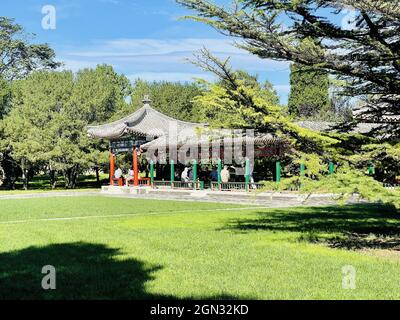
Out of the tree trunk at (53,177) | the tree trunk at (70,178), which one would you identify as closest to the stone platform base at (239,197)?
the tree trunk at (70,178)

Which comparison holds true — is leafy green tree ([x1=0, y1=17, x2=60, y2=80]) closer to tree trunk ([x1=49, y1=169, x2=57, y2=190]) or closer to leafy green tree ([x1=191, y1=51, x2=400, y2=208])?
tree trunk ([x1=49, y1=169, x2=57, y2=190])

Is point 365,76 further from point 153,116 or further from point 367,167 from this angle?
point 153,116

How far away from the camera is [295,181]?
909cm

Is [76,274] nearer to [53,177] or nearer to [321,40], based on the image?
[321,40]

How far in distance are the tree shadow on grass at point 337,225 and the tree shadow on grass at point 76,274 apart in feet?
13.9

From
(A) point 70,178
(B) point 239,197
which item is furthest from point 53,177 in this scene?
(B) point 239,197

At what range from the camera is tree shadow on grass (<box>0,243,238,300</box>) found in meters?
6.10

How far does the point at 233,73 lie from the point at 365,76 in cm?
257

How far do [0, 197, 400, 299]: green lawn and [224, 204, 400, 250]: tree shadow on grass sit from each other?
27mm

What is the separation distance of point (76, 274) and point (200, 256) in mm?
2213

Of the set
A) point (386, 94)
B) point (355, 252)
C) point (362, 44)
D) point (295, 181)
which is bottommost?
point (355, 252)

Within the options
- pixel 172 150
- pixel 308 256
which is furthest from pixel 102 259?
pixel 172 150

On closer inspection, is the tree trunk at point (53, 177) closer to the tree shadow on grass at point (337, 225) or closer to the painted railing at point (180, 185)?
the painted railing at point (180, 185)

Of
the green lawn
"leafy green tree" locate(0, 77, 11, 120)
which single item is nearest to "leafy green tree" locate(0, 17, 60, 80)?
"leafy green tree" locate(0, 77, 11, 120)
